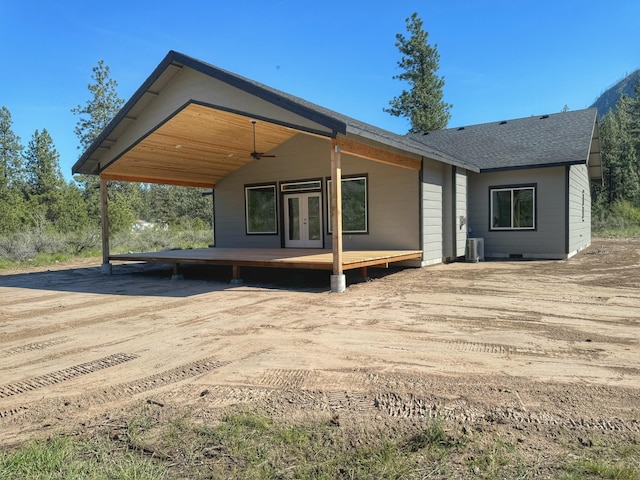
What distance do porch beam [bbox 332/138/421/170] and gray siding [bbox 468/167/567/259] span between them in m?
3.42

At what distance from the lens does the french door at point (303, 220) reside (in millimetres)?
→ 11898

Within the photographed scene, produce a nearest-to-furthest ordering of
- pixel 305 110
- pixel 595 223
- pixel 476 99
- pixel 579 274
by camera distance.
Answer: pixel 305 110
pixel 579 274
pixel 595 223
pixel 476 99

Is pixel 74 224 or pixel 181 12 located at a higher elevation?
pixel 181 12

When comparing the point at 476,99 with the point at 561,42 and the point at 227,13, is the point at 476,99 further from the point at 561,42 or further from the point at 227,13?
the point at 227,13

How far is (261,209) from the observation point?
13.0m

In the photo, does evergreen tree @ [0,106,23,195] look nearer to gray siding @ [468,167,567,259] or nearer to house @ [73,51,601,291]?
house @ [73,51,601,291]

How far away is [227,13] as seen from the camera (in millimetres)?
12320

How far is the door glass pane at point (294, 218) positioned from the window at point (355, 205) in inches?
61.2

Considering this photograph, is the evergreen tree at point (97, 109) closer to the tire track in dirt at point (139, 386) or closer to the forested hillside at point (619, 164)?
the tire track in dirt at point (139, 386)

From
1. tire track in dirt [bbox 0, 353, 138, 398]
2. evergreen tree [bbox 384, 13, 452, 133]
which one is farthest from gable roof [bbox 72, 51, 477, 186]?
evergreen tree [bbox 384, 13, 452, 133]

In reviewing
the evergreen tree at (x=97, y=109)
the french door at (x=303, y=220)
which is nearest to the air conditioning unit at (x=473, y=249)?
the french door at (x=303, y=220)

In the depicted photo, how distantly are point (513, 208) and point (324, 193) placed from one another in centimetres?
521

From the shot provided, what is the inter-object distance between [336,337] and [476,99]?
3061 cm

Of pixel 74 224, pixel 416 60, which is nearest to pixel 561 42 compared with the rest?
pixel 416 60
